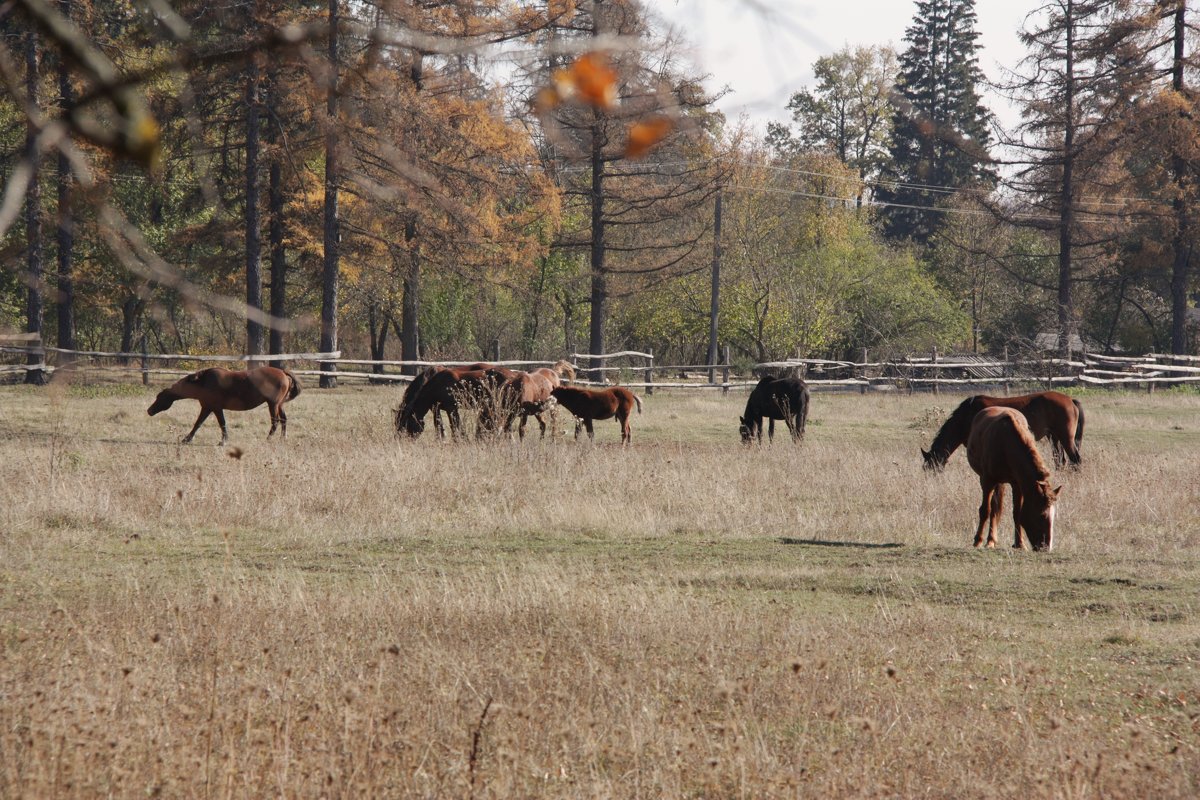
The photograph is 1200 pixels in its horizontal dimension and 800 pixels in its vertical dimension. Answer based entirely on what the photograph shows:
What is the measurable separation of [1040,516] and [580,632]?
5.40 m

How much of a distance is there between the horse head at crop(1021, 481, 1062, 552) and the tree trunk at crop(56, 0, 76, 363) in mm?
7605

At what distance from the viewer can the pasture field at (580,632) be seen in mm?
4273

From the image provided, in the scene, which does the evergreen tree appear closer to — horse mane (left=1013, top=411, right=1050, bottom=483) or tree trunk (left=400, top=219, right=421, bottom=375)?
horse mane (left=1013, top=411, right=1050, bottom=483)

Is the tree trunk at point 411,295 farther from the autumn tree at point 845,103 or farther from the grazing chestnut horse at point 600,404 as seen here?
the autumn tree at point 845,103

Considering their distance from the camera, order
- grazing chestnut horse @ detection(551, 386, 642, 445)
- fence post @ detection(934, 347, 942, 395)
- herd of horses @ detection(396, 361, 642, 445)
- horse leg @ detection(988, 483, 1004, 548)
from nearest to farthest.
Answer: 1. horse leg @ detection(988, 483, 1004, 548)
2. herd of horses @ detection(396, 361, 642, 445)
3. grazing chestnut horse @ detection(551, 386, 642, 445)
4. fence post @ detection(934, 347, 942, 395)

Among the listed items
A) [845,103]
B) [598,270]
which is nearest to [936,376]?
[598,270]

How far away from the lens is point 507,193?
25.1m

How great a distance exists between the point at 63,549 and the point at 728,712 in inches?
262

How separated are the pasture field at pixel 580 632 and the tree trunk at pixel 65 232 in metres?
0.44

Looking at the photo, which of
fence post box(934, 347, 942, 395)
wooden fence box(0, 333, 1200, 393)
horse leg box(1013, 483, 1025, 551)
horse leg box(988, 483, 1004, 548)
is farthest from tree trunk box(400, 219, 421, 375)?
horse leg box(1013, 483, 1025, 551)

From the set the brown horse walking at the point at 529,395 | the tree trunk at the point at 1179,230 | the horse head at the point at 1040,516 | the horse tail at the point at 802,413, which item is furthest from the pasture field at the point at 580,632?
the tree trunk at the point at 1179,230

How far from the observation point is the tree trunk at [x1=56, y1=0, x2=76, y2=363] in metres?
2.45

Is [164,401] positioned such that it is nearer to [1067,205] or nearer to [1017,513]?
[1017,513]

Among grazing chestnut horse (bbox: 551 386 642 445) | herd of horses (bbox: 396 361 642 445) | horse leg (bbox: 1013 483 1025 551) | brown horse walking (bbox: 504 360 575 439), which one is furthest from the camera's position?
grazing chestnut horse (bbox: 551 386 642 445)
